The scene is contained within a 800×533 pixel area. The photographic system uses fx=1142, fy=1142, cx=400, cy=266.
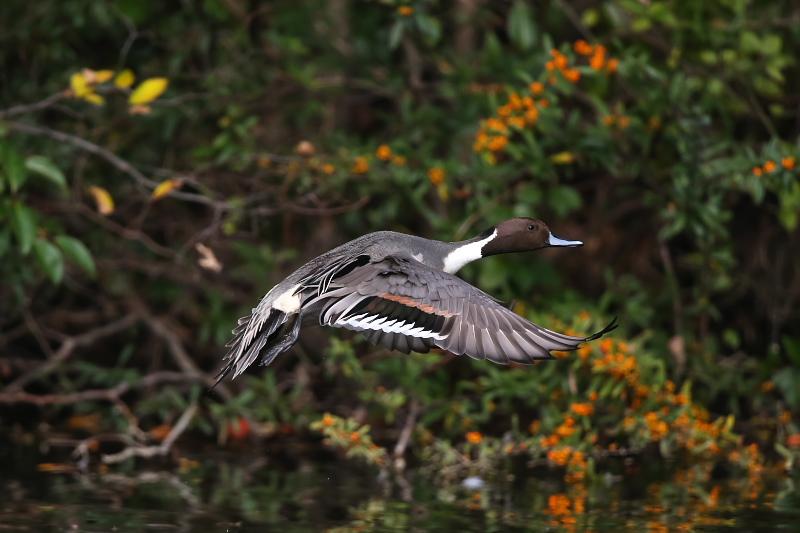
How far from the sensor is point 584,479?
16.9ft

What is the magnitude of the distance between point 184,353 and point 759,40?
11.5ft

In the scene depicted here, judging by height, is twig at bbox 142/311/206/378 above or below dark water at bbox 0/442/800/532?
above

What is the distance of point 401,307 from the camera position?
3.88 m

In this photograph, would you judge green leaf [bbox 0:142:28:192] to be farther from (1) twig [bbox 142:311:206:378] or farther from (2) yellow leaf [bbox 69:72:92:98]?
(1) twig [bbox 142:311:206:378]

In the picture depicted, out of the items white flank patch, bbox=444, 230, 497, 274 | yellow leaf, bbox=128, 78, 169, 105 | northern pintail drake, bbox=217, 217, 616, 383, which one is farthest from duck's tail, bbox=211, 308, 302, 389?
yellow leaf, bbox=128, 78, 169, 105

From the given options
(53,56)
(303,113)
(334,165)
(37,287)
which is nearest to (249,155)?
(334,165)

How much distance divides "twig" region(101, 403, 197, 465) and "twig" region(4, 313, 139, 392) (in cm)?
76

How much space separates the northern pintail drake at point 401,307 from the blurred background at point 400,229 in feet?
2.76

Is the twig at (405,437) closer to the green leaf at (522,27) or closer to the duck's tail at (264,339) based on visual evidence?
the duck's tail at (264,339)

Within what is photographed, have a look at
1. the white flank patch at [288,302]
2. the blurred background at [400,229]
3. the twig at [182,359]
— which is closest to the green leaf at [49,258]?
the blurred background at [400,229]

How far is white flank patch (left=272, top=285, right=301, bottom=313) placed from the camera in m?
4.06

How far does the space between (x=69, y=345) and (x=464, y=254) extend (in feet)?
9.52

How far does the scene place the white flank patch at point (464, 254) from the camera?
14.5 ft

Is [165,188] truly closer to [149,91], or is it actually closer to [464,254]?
[149,91]
